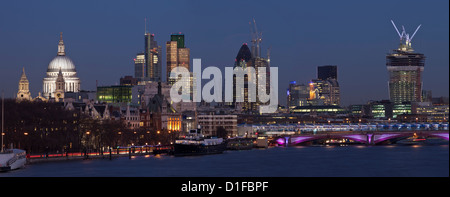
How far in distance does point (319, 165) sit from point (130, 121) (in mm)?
61482

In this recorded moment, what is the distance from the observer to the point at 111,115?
143375 millimetres

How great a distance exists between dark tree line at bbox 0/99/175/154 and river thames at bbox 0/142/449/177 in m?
8.39

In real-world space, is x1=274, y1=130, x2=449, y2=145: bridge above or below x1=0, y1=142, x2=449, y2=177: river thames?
above

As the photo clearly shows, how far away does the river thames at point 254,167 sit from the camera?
78.5m

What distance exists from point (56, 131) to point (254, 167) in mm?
29297

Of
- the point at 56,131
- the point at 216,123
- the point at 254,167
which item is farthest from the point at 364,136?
the point at 254,167

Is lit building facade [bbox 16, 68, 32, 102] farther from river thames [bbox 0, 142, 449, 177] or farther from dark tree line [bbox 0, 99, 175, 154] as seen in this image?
river thames [bbox 0, 142, 449, 177]

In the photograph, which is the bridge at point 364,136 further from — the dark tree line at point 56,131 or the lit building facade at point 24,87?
the lit building facade at point 24,87

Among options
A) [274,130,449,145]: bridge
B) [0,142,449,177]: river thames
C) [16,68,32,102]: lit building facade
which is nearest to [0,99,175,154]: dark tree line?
[0,142,449,177]: river thames

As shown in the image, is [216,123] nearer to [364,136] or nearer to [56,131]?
Result: [364,136]

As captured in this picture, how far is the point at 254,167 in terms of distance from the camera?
3479 inches

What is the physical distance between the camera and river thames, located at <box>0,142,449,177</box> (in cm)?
7850
